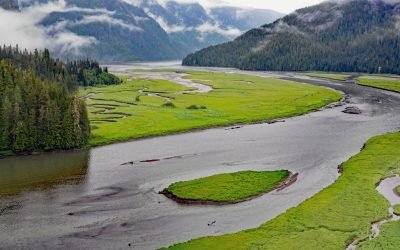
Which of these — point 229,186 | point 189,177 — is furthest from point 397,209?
point 189,177

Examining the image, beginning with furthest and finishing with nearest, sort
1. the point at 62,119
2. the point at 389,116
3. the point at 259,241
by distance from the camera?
1. the point at 389,116
2. the point at 62,119
3. the point at 259,241

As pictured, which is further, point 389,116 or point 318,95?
point 318,95

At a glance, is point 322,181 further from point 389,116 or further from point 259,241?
point 389,116

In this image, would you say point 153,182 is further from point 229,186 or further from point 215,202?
point 215,202

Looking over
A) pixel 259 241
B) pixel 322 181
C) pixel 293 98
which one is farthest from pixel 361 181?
pixel 293 98

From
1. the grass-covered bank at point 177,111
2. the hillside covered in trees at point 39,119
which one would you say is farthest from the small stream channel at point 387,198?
the hillside covered in trees at point 39,119

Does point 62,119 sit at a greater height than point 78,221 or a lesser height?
greater
